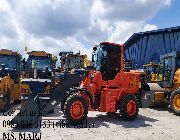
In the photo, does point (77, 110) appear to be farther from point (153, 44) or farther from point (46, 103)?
point (153, 44)

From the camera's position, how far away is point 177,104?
1302 centimetres

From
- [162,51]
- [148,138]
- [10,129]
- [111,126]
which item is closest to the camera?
[148,138]

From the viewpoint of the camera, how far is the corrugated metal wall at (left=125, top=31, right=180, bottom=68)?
40.8 meters

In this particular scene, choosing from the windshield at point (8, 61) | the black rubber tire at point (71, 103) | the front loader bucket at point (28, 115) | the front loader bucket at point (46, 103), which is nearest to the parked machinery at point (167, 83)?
the front loader bucket at point (46, 103)

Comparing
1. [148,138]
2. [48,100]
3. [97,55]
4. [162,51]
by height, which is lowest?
[148,138]

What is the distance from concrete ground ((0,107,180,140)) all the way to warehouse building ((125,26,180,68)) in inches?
1075

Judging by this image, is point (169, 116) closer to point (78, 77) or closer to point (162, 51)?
point (78, 77)

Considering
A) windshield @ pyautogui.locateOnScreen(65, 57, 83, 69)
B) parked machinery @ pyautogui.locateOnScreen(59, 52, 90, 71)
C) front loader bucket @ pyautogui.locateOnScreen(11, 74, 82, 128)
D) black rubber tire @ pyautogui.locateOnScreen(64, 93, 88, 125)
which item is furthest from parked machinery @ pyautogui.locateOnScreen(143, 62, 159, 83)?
black rubber tire @ pyautogui.locateOnScreen(64, 93, 88, 125)

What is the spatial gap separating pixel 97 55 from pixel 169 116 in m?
4.09

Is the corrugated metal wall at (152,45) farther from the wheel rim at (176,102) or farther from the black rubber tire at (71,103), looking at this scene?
the black rubber tire at (71,103)

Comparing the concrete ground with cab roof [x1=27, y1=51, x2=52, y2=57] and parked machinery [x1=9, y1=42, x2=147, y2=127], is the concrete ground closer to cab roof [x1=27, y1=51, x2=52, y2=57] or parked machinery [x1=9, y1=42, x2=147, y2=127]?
parked machinery [x1=9, y1=42, x2=147, y2=127]

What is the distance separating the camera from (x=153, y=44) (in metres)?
45.3

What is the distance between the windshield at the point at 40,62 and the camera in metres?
17.8

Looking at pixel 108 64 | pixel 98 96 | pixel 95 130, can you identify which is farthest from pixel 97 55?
pixel 95 130
